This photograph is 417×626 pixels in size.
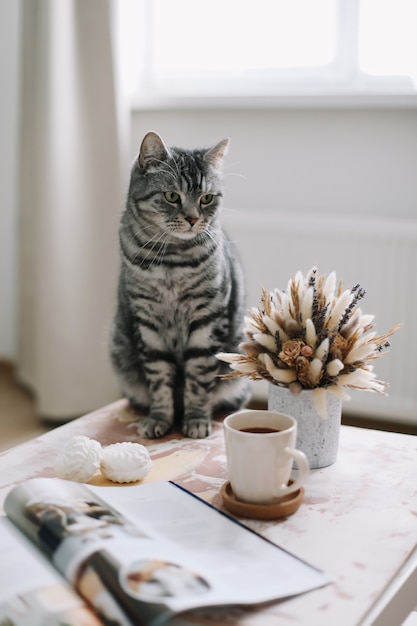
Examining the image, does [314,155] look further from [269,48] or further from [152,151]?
[152,151]

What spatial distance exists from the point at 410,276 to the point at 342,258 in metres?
0.20

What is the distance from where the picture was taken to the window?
→ 231 cm

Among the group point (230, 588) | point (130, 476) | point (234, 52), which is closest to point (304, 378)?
point (130, 476)

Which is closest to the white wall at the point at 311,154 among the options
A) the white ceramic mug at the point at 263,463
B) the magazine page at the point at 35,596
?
the white ceramic mug at the point at 263,463

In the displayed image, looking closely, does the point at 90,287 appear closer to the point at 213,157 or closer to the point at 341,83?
the point at 341,83

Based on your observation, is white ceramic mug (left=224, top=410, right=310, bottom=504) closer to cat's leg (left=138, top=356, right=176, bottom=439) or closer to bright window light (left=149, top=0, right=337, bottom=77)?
cat's leg (left=138, top=356, right=176, bottom=439)

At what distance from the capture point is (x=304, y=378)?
1.03m

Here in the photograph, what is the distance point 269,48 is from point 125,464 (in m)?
1.88

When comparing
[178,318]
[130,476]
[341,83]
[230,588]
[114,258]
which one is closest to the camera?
[230,588]

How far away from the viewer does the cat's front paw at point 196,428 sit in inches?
48.4

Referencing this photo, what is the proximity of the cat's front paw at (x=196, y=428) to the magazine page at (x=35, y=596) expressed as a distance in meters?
0.46

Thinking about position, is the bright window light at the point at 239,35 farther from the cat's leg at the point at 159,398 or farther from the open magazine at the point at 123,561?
the open magazine at the point at 123,561

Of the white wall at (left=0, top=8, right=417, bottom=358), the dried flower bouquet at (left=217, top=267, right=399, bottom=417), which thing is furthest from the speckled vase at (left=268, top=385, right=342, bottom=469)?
the white wall at (left=0, top=8, right=417, bottom=358)

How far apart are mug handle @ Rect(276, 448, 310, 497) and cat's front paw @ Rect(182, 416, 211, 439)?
0.33 metres
